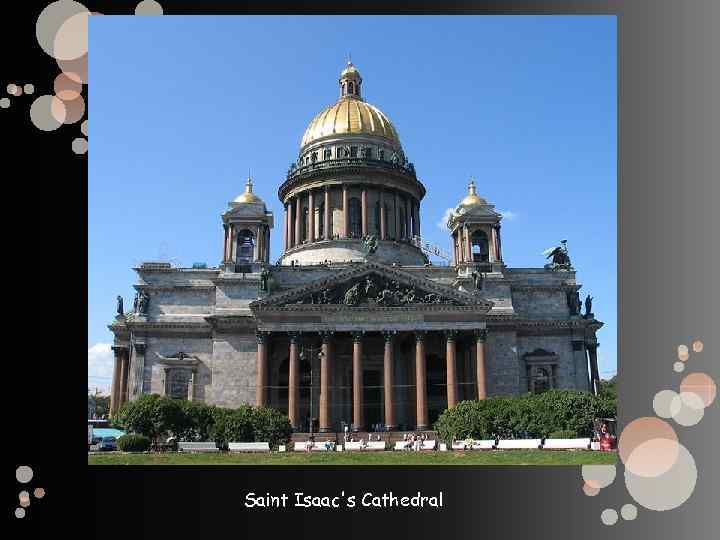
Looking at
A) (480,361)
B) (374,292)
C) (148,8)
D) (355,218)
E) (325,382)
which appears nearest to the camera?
(148,8)

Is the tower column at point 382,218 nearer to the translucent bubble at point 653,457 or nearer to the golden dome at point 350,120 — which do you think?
the golden dome at point 350,120

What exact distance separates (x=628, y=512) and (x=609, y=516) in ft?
1.55

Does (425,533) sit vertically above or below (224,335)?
below

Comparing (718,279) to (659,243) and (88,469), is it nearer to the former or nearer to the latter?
(659,243)

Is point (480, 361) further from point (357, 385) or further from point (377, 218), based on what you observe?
point (377, 218)

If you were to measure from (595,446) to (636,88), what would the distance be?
783 inches

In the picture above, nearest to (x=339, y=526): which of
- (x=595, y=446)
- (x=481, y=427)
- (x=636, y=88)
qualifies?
(x=636, y=88)

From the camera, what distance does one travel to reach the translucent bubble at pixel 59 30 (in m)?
17.3

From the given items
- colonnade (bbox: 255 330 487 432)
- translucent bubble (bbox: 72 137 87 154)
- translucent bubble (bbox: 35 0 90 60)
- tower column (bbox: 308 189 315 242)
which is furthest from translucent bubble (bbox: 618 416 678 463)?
tower column (bbox: 308 189 315 242)

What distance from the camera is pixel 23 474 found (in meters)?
16.3

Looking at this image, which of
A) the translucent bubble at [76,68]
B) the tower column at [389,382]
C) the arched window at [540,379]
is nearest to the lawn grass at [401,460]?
the translucent bubble at [76,68]

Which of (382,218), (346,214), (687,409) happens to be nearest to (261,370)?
(346,214)

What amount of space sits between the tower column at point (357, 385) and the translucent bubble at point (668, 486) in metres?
31.3

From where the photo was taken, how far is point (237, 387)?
5141 cm
